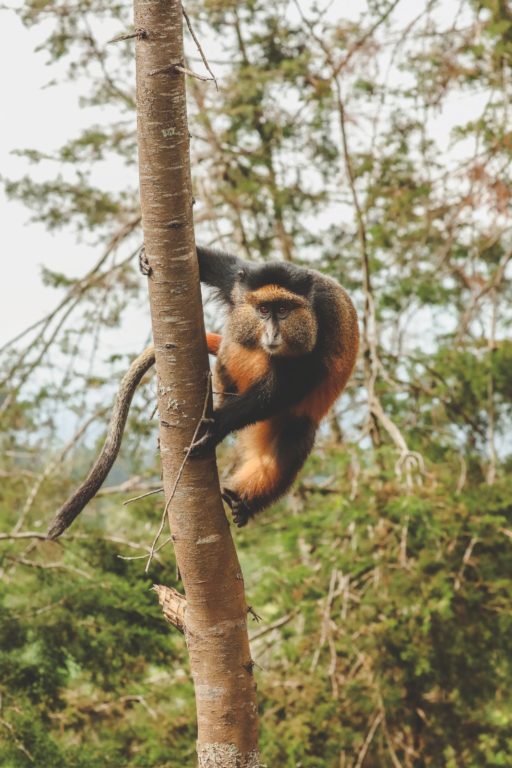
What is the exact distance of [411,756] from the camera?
597 centimetres

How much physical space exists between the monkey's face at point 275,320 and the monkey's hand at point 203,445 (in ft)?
3.46

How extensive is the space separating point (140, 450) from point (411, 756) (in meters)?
3.68

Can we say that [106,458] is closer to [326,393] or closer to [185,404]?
[185,404]

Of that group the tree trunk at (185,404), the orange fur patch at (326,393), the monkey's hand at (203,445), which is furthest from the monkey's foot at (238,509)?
the monkey's hand at (203,445)

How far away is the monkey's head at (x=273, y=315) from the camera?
160 inches

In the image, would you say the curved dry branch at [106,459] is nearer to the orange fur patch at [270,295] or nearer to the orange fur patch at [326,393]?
the orange fur patch at [270,295]

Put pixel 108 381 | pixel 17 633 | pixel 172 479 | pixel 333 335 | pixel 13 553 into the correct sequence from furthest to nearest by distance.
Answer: pixel 108 381
pixel 13 553
pixel 17 633
pixel 333 335
pixel 172 479

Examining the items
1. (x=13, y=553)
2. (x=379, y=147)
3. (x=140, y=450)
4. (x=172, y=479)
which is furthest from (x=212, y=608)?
(x=379, y=147)

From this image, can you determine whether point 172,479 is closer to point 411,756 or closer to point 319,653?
point 319,653

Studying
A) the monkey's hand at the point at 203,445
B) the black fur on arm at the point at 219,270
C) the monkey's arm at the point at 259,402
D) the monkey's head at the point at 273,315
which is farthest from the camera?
the black fur on arm at the point at 219,270

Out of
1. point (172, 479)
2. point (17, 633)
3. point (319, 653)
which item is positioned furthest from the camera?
point (319, 653)

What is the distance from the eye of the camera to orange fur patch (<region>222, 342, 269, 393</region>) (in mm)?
4148

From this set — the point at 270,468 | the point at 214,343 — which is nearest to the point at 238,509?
the point at 270,468

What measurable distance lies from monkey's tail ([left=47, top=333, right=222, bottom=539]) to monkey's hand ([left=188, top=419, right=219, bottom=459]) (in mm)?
667
